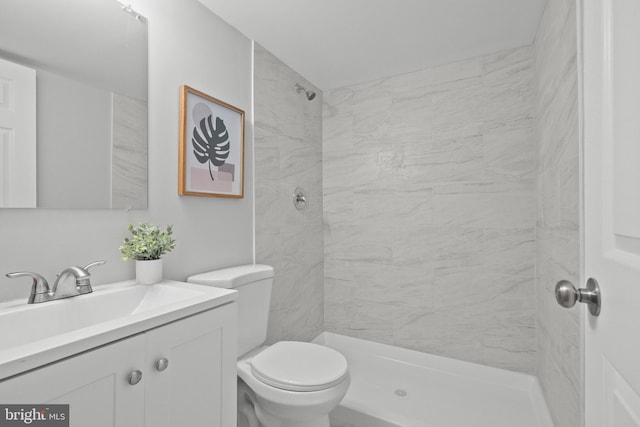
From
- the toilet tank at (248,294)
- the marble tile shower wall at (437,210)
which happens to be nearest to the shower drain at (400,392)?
the marble tile shower wall at (437,210)

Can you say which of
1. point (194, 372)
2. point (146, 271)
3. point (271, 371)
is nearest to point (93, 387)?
point (194, 372)

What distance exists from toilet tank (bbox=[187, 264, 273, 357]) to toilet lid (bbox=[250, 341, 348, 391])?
100 mm

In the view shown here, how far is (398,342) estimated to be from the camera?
233 cm

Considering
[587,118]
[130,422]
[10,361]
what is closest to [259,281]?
[130,422]

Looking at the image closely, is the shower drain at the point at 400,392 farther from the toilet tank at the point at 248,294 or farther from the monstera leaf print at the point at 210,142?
the monstera leaf print at the point at 210,142

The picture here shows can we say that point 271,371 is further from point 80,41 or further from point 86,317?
point 80,41

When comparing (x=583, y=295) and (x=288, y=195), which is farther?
(x=288, y=195)

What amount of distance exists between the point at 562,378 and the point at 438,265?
0.96 m

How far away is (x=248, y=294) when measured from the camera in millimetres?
1541

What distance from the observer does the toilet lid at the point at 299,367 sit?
50.9 inches

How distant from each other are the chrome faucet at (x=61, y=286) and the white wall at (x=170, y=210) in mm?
70

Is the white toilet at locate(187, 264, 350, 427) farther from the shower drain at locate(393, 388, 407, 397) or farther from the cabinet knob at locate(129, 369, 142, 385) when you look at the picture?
the shower drain at locate(393, 388, 407, 397)

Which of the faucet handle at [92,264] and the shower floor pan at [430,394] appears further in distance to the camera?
the shower floor pan at [430,394]

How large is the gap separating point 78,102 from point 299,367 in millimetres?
1398
